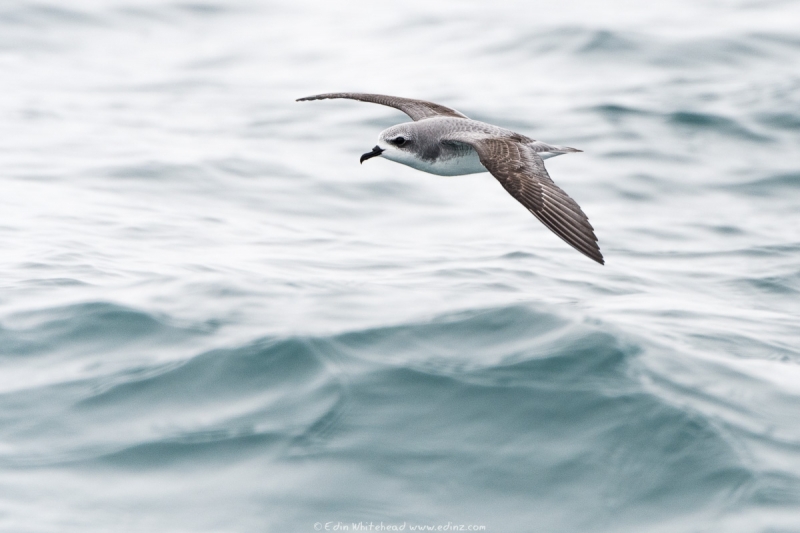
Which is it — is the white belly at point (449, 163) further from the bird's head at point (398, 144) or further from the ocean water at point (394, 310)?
the ocean water at point (394, 310)

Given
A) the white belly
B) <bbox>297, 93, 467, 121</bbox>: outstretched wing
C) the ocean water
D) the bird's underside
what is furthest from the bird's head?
<bbox>297, 93, 467, 121</bbox>: outstretched wing

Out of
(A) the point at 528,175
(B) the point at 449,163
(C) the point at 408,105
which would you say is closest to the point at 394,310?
(B) the point at 449,163

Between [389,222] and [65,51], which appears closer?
[389,222]

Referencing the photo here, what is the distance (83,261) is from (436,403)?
4.16m

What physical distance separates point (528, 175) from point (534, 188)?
249 mm

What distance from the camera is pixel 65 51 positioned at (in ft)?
66.3

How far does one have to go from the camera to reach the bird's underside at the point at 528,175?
775 centimetres

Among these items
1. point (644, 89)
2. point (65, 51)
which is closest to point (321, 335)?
point (644, 89)

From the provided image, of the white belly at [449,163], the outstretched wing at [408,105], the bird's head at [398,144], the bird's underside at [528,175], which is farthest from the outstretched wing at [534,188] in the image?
the outstretched wing at [408,105]

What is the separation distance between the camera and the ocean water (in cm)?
679

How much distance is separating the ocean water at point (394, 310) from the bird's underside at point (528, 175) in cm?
99

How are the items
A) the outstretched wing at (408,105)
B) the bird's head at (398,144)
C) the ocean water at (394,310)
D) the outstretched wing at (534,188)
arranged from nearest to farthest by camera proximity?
the ocean water at (394,310)
the outstretched wing at (534,188)
the bird's head at (398,144)
the outstretched wing at (408,105)

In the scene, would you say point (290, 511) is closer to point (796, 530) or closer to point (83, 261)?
point (796, 530)

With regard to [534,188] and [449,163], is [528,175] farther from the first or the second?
[449,163]
